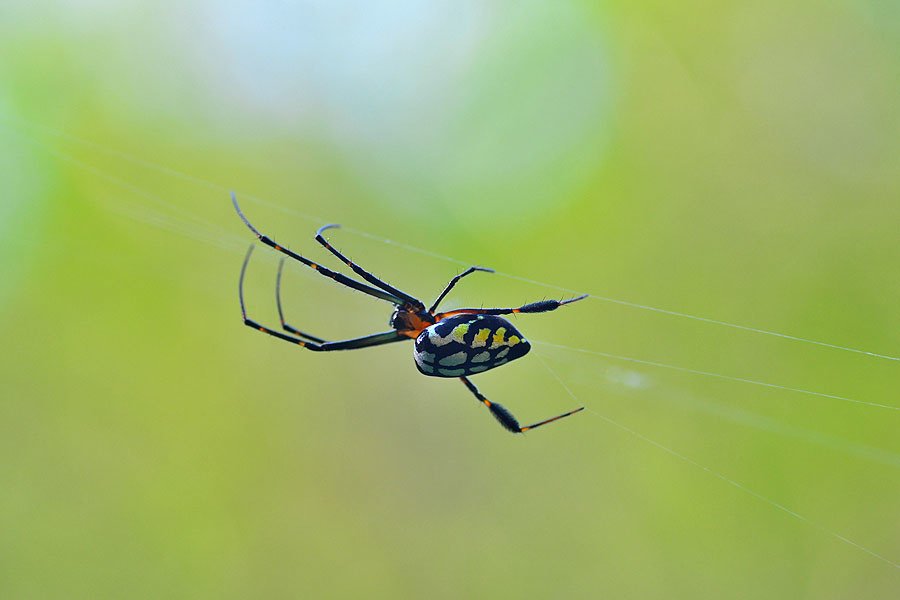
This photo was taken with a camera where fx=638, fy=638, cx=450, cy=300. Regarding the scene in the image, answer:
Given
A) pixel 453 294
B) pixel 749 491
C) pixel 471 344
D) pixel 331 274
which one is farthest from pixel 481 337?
pixel 453 294

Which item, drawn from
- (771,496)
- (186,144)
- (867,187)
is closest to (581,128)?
(867,187)

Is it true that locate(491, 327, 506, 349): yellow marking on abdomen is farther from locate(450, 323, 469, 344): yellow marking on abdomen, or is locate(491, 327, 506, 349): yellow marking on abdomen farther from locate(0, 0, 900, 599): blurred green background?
locate(0, 0, 900, 599): blurred green background

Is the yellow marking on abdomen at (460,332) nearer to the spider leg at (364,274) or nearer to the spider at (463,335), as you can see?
the spider at (463,335)

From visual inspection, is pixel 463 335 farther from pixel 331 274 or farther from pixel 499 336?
pixel 331 274

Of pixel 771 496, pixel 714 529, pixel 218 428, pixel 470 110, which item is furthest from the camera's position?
pixel 470 110

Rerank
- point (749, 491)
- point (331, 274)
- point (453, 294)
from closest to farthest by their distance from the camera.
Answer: point (331, 274) → point (749, 491) → point (453, 294)

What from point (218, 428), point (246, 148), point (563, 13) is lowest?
point (218, 428)

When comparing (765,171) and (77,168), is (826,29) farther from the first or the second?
(77,168)
